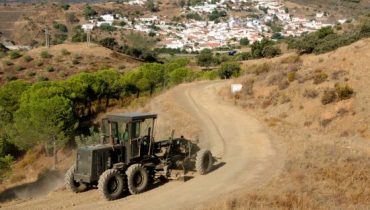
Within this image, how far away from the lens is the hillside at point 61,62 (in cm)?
7450

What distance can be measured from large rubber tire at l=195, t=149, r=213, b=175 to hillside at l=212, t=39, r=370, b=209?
9.18 ft

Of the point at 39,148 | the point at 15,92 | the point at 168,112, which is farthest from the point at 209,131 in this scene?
the point at 15,92

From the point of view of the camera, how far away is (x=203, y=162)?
18953mm

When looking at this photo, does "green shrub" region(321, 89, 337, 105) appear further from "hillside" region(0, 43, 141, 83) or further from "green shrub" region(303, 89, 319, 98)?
"hillside" region(0, 43, 141, 83)

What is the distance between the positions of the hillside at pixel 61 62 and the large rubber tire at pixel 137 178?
2238 inches

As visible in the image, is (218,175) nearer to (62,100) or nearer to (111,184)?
(111,184)

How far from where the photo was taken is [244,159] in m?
21.3

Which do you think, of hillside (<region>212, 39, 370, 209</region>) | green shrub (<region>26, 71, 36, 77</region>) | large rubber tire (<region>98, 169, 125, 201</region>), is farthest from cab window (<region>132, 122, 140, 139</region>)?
green shrub (<region>26, 71, 36, 77</region>)

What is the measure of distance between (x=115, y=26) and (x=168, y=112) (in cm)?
12739

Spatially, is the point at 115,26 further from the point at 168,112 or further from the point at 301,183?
the point at 301,183

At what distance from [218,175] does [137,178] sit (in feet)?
11.9

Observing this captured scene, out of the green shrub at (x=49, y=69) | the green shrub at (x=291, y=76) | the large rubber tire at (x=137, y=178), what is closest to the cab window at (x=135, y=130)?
the large rubber tire at (x=137, y=178)

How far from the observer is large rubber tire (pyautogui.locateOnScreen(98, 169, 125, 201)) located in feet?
51.6

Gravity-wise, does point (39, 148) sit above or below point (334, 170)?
below
